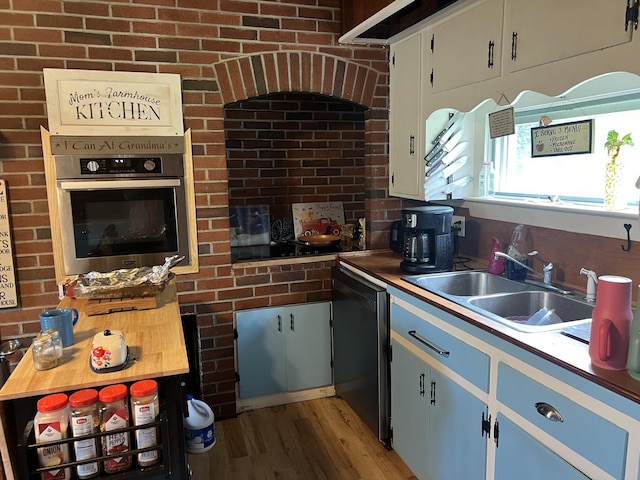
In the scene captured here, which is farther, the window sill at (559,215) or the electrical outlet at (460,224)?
the electrical outlet at (460,224)

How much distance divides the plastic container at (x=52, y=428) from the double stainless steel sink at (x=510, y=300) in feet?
4.58

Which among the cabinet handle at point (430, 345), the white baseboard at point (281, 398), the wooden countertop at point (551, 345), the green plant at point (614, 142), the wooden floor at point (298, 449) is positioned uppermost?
the green plant at point (614, 142)

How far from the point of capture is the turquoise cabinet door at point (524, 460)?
4.66 ft

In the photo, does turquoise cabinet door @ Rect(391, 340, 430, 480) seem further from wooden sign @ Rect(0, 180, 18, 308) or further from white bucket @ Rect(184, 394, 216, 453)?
wooden sign @ Rect(0, 180, 18, 308)

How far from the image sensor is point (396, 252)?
3.05 m

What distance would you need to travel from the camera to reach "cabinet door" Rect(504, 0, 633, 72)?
1.49m

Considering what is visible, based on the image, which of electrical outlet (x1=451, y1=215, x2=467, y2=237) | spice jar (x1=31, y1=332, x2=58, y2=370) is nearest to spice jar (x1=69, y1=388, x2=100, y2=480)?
spice jar (x1=31, y1=332, x2=58, y2=370)

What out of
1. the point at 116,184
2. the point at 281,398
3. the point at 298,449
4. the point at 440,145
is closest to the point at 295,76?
the point at 440,145

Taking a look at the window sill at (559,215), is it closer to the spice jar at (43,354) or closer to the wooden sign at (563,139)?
the wooden sign at (563,139)

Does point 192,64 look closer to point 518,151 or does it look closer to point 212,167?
point 212,167

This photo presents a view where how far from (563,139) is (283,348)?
189 cm

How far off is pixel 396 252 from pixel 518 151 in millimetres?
920

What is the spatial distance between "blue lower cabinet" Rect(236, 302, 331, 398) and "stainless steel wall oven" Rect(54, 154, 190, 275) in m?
0.61

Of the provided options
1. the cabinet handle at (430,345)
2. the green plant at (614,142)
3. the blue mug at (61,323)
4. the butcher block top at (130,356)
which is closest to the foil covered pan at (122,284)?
the butcher block top at (130,356)
